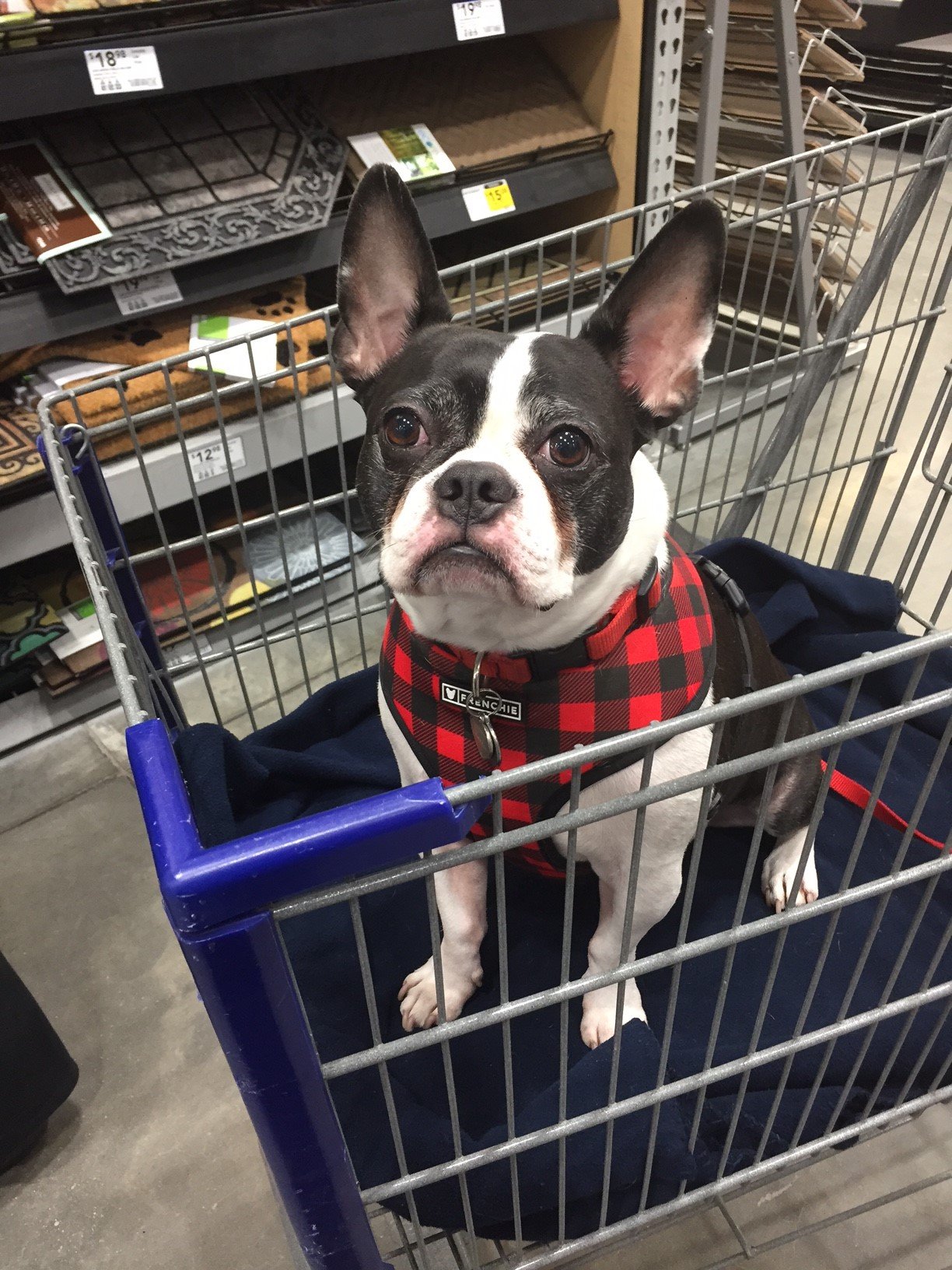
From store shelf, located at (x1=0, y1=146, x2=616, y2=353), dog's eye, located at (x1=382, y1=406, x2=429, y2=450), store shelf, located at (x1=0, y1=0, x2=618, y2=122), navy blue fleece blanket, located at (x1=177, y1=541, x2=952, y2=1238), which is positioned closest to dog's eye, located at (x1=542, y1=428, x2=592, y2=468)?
dog's eye, located at (x1=382, y1=406, x2=429, y2=450)

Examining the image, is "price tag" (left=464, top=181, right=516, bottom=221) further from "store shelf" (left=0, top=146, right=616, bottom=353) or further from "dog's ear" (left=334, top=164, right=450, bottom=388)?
"dog's ear" (left=334, top=164, right=450, bottom=388)

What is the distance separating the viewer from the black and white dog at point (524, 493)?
792 millimetres

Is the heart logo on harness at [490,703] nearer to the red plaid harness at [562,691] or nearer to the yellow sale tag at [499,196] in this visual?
the red plaid harness at [562,691]

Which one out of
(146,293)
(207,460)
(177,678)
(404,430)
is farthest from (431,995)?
(146,293)

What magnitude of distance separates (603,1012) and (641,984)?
11 cm

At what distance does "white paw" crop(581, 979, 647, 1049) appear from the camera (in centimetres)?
102

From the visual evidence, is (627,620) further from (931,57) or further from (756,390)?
(931,57)

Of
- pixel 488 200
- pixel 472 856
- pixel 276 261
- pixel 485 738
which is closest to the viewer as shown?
pixel 472 856

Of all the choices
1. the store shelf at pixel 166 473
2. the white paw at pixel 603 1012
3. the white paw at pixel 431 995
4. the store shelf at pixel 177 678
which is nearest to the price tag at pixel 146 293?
the store shelf at pixel 166 473

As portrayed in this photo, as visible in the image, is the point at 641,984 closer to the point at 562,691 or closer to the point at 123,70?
the point at 562,691

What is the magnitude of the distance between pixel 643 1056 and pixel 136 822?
111cm

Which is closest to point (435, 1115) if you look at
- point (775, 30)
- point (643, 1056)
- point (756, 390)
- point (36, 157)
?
point (643, 1056)

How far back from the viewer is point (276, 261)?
1.70 m

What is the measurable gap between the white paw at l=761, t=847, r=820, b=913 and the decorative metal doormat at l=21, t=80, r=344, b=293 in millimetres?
1305
